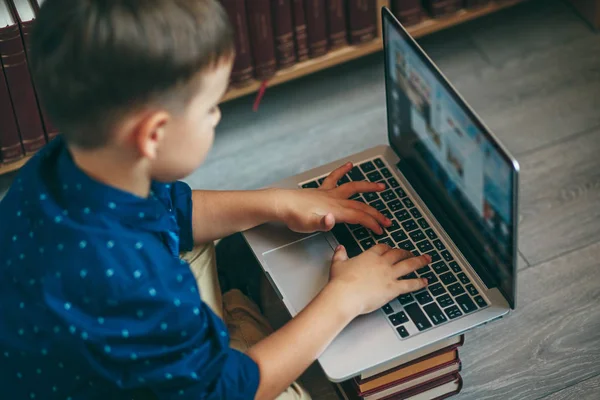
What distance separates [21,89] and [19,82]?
2cm

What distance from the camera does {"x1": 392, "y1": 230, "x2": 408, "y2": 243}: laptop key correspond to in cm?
125

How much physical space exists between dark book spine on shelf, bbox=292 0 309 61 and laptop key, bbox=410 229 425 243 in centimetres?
62

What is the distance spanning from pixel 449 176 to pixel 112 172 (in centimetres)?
46

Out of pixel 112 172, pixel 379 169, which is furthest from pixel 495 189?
pixel 112 172

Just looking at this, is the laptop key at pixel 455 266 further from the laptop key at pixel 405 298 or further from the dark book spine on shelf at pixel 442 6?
the dark book spine on shelf at pixel 442 6

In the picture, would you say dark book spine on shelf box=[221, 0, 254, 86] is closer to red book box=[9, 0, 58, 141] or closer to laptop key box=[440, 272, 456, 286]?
red book box=[9, 0, 58, 141]

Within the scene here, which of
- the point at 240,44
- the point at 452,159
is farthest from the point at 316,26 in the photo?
the point at 452,159

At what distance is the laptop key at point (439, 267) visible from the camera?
1.20m

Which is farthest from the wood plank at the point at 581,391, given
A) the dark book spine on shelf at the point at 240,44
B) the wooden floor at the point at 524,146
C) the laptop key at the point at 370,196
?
the dark book spine on shelf at the point at 240,44

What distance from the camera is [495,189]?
106 cm

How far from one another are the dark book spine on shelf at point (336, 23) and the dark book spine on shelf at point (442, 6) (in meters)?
0.18

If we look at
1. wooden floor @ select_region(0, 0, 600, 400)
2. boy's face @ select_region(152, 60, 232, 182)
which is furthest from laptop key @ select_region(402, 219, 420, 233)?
boy's face @ select_region(152, 60, 232, 182)

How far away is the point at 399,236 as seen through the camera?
1.25m

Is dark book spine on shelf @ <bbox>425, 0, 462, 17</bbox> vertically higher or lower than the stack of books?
higher
